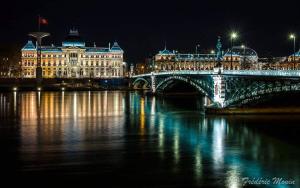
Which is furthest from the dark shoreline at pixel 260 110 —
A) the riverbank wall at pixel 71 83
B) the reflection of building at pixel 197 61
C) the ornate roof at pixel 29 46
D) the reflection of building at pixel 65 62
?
the ornate roof at pixel 29 46

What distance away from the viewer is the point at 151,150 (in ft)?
104

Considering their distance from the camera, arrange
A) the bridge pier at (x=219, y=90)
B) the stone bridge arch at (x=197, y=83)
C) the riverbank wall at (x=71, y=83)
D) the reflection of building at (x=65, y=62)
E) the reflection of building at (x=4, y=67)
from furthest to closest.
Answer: the reflection of building at (x=65, y=62) < the reflection of building at (x=4, y=67) < the riverbank wall at (x=71, y=83) < the stone bridge arch at (x=197, y=83) < the bridge pier at (x=219, y=90)

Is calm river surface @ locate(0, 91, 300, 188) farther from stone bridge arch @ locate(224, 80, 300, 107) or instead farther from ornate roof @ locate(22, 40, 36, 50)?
ornate roof @ locate(22, 40, 36, 50)

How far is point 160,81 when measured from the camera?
10325cm

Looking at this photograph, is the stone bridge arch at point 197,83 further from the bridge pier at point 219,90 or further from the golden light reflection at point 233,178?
the golden light reflection at point 233,178

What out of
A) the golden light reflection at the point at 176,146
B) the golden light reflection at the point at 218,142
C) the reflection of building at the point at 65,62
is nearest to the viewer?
the golden light reflection at the point at 218,142

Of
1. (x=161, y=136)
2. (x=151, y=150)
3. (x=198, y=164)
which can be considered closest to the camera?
(x=198, y=164)

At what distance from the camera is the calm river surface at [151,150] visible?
24.3 meters

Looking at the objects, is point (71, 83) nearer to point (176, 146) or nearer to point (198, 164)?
point (176, 146)

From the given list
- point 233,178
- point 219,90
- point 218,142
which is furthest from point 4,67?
point 233,178

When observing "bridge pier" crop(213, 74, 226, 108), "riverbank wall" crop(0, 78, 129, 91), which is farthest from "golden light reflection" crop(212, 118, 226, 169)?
"riverbank wall" crop(0, 78, 129, 91)

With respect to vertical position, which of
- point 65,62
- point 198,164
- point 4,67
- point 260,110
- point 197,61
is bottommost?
point 198,164

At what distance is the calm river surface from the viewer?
24.3 m

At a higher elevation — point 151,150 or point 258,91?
point 258,91
